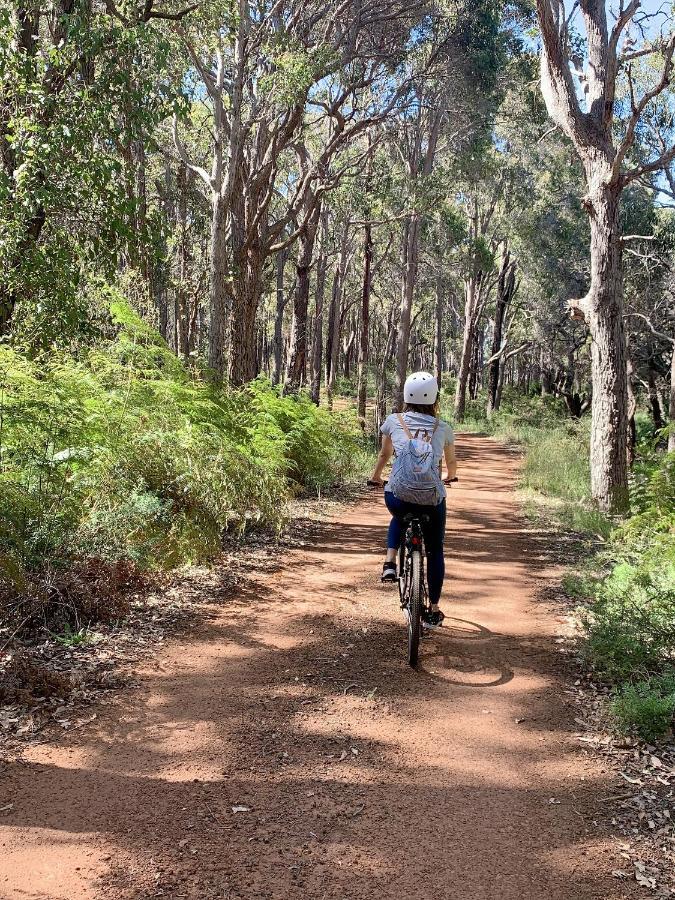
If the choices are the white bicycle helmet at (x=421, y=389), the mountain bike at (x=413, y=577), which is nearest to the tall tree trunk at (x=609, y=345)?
the mountain bike at (x=413, y=577)

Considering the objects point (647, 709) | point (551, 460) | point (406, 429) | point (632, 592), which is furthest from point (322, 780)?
point (551, 460)

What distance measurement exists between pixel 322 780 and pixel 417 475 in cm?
219

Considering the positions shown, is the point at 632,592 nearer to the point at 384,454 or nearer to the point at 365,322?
the point at 384,454

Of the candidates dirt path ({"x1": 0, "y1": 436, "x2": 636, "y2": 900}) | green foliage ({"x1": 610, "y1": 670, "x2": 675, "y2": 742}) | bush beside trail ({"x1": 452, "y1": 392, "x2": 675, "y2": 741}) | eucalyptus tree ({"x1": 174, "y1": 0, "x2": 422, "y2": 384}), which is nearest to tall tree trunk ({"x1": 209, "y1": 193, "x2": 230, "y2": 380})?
eucalyptus tree ({"x1": 174, "y1": 0, "x2": 422, "y2": 384})

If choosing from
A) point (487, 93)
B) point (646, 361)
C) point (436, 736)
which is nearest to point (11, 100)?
point (436, 736)

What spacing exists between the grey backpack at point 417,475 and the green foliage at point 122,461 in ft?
7.53

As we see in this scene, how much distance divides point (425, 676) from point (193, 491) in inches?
114

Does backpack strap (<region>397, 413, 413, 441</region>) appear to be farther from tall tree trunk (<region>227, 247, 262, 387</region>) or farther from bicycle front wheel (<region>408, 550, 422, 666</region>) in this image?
tall tree trunk (<region>227, 247, 262, 387</region>)

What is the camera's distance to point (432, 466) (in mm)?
5281

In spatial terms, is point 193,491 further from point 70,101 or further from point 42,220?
point 70,101

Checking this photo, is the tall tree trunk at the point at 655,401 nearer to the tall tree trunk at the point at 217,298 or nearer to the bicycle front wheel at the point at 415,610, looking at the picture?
the tall tree trunk at the point at 217,298

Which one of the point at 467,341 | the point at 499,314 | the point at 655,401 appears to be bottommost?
the point at 655,401

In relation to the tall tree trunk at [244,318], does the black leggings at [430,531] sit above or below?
below

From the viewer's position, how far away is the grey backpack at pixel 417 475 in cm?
527
